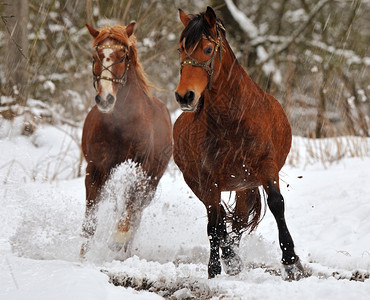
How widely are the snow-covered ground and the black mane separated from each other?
1.72 m

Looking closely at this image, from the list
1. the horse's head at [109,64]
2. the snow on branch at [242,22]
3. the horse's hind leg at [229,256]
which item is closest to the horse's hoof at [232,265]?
the horse's hind leg at [229,256]

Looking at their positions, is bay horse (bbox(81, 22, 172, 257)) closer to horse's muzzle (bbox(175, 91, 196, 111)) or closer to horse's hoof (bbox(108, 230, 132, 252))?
horse's hoof (bbox(108, 230, 132, 252))

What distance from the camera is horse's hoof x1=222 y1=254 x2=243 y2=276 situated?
13.6 feet

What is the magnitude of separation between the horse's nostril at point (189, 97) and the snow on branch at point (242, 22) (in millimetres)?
9399

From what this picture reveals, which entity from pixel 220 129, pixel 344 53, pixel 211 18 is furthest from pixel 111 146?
pixel 344 53

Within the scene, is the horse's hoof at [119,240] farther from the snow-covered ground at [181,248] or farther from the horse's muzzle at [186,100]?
the horse's muzzle at [186,100]

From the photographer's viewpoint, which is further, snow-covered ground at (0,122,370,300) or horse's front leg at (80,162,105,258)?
horse's front leg at (80,162,105,258)

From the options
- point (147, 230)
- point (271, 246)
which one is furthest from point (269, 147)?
point (147, 230)

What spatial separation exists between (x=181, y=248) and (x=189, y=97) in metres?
2.32

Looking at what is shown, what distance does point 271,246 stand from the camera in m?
4.82

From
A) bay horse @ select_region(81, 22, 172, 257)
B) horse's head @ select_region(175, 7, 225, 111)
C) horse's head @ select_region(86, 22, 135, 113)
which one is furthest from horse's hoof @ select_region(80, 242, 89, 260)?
horse's head @ select_region(175, 7, 225, 111)

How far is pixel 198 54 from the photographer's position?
11.4ft

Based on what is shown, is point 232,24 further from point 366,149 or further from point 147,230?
point 147,230

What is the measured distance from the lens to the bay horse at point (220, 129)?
137 inches
